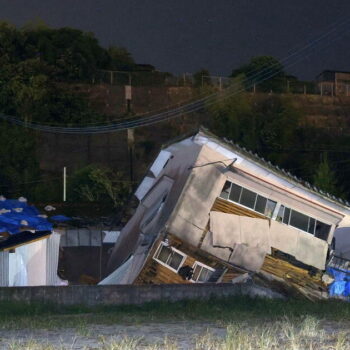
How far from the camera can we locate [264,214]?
89.2 ft

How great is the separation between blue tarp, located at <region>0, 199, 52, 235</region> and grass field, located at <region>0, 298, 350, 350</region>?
7.31 meters

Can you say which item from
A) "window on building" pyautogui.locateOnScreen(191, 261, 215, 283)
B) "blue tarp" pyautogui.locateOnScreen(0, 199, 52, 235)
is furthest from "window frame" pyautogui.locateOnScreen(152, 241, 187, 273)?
"blue tarp" pyautogui.locateOnScreen(0, 199, 52, 235)

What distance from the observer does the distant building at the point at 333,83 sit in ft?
195

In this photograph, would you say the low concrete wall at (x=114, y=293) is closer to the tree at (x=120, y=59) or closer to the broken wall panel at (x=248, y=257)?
the broken wall panel at (x=248, y=257)

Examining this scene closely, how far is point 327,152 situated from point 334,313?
3679 centimetres

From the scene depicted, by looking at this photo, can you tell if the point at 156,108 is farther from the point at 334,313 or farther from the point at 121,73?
the point at 334,313

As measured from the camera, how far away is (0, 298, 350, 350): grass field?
38.4 feet

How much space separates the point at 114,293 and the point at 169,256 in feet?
22.3

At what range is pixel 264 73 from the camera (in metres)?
58.9

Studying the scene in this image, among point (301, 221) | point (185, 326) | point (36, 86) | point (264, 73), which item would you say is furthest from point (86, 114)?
point (185, 326)

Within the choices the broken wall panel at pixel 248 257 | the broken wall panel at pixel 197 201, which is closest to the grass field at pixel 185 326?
the broken wall panel at pixel 248 257

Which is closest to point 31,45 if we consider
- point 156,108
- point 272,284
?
point 156,108

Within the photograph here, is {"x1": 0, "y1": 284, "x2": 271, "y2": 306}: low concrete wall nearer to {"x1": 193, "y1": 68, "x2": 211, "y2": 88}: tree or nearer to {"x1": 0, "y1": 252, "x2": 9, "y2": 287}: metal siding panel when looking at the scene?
{"x1": 0, "y1": 252, "x2": 9, "y2": 287}: metal siding panel

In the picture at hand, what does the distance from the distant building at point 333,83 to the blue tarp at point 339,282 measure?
109 feet
